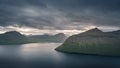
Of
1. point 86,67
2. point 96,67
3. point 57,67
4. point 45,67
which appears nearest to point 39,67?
point 45,67

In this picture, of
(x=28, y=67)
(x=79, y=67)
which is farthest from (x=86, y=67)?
(x=28, y=67)

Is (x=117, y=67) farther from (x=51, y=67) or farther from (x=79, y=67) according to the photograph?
(x=51, y=67)

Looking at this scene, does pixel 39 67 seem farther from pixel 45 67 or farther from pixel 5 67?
pixel 5 67

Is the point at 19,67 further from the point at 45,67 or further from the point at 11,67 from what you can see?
the point at 45,67

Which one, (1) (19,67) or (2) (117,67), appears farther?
(2) (117,67)

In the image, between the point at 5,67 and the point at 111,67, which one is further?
the point at 111,67

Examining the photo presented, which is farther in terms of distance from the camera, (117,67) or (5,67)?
(117,67)

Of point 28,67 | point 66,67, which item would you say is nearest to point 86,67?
point 66,67
